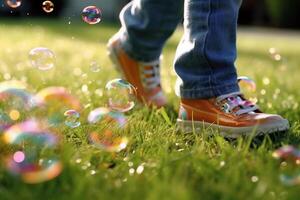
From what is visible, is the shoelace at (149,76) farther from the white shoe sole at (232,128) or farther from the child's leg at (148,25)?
the white shoe sole at (232,128)

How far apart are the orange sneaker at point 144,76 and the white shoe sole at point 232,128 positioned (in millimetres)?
495

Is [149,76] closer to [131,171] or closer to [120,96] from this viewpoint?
[120,96]

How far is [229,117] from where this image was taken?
2002mm

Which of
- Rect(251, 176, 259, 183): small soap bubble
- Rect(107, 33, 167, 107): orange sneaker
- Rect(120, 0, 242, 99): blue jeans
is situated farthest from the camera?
Rect(107, 33, 167, 107): orange sneaker

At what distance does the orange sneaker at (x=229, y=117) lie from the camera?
190 centimetres

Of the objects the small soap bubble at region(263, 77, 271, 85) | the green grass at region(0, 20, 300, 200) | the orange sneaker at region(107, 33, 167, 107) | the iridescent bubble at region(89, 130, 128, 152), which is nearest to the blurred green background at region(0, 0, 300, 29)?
the small soap bubble at region(263, 77, 271, 85)

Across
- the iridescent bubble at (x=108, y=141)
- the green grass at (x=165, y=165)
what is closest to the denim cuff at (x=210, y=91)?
the green grass at (x=165, y=165)

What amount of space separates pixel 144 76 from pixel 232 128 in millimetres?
729

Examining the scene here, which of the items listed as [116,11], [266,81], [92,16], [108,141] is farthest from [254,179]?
[116,11]

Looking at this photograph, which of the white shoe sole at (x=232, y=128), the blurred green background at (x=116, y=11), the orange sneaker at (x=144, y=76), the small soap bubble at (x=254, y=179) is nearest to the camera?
the small soap bubble at (x=254, y=179)

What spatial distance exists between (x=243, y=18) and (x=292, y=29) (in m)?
1.51

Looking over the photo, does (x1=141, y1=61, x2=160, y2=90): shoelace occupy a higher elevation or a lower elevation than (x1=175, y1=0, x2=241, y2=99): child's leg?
lower

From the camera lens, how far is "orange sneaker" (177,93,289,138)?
1901mm

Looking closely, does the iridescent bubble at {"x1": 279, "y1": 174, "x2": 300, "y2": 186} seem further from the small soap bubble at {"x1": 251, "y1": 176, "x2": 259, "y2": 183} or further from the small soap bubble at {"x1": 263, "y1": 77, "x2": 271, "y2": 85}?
the small soap bubble at {"x1": 263, "y1": 77, "x2": 271, "y2": 85}
